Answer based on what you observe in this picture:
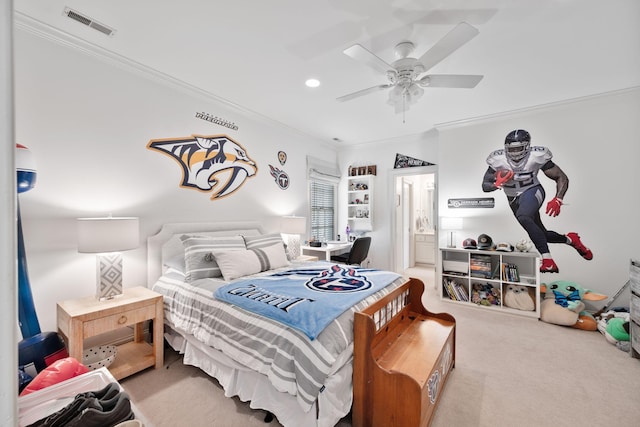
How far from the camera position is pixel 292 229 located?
13.1ft

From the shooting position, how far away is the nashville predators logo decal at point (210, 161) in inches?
117

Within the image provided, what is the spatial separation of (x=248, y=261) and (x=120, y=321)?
1.07 meters

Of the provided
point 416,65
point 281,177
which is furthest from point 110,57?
point 416,65

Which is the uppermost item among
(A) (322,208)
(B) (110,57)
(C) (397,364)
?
(B) (110,57)

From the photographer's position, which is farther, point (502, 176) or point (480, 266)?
point (502, 176)

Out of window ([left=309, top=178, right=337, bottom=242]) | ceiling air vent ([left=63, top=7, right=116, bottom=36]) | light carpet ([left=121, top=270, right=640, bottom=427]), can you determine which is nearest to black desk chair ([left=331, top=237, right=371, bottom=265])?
window ([left=309, top=178, right=337, bottom=242])

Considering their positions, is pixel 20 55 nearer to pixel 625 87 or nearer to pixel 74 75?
pixel 74 75

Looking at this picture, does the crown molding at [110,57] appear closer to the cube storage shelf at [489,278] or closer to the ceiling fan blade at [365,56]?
the ceiling fan blade at [365,56]

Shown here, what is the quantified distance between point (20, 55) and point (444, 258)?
16.0 feet

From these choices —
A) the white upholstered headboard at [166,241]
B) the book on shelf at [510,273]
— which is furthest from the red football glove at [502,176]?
the white upholstered headboard at [166,241]

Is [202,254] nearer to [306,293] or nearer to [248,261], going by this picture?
[248,261]

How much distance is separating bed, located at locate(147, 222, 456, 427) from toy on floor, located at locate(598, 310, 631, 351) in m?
2.21

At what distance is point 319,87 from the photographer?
303 cm

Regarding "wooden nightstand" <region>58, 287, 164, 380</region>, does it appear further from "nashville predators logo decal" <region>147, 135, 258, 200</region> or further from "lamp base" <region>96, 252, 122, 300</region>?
"nashville predators logo decal" <region>147, 135, 258, 200</region>
